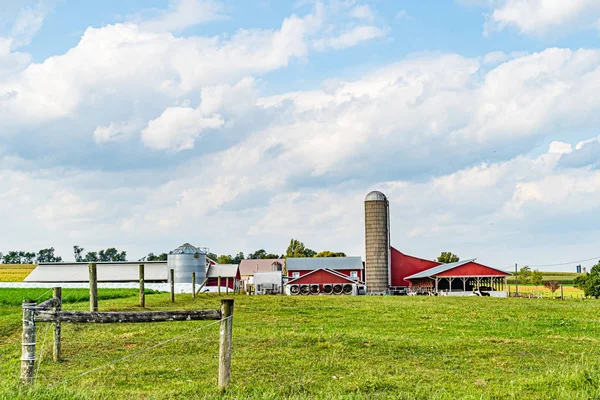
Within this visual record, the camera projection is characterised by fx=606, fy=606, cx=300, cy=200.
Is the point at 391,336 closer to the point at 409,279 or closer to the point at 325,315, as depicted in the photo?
the point at 325,315

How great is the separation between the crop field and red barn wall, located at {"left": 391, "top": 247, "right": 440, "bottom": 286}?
52472mm

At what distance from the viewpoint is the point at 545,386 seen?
1103 cm

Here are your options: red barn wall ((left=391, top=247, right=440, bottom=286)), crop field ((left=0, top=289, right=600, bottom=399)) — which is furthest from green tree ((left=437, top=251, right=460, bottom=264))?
crop field ((left=0, top=289, right=600, bottom=399))

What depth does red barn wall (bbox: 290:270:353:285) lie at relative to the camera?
241 feet

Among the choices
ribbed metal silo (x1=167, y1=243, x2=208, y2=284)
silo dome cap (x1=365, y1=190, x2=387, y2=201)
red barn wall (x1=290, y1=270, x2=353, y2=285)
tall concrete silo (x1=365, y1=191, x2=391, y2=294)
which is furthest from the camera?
ribbed metal silo (x1=167, y1=243, x2=208, y2=284)

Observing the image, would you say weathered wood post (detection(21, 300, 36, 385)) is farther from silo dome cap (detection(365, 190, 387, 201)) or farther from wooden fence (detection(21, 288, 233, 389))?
silo dome cap (detection(365, 190, 387, 201))

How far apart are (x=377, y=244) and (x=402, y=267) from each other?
6.69 meters

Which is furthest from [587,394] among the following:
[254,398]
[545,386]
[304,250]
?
[304,250]

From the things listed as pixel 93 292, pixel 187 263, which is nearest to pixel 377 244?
pixel 187 263

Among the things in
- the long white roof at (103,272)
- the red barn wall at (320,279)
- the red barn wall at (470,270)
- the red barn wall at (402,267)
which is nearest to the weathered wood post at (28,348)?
the red barn wall at (470,270)

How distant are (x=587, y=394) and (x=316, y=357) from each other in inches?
246

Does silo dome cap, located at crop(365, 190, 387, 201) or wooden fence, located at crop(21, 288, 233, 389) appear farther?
silo dome cap, located at crop(365, 190, 387, 201)

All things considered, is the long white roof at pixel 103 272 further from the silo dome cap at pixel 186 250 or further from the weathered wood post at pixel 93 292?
the weathered wood post at pixel 93 292

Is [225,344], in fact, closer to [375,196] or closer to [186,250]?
[375,196]
